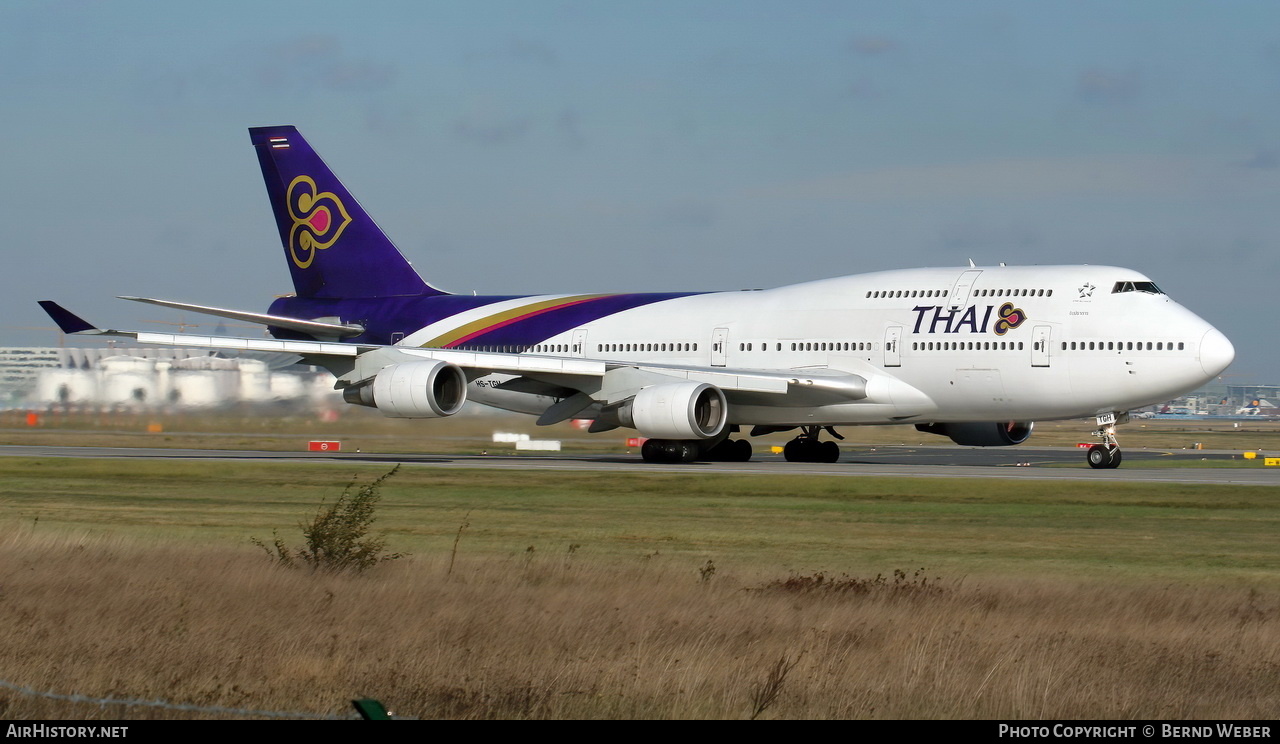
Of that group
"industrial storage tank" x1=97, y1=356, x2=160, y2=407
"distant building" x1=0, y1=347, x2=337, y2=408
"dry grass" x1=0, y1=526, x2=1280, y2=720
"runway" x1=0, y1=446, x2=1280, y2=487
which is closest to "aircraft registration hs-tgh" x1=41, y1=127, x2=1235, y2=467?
"runway" x1=0, y1=446, x2=1280, y2=487

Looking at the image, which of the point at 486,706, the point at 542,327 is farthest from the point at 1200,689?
the point at 542,327

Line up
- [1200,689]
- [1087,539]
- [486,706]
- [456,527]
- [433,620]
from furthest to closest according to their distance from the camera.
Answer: [456,527], [1087,539], [433,620], [1200,689], [486,706]

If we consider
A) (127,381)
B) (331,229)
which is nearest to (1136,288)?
(331,229)

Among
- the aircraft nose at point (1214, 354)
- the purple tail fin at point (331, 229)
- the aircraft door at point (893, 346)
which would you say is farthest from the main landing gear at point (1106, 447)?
the purple tail fin at point (331, 229)

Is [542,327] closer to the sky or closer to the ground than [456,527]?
closer to the sky

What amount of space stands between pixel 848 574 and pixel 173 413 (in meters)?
33.8

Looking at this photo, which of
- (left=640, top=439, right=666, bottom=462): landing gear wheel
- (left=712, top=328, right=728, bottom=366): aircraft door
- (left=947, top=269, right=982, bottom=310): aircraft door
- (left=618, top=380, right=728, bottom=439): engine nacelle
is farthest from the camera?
(left=712, top=328, right=728, bottom=366): aircraft door

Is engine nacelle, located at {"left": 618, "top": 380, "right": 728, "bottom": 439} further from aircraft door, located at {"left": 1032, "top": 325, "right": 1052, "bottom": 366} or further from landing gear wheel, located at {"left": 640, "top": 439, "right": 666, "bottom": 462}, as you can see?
aircraft door, located at {"left": 1032, "top": 325, "right": 1052, "bottom": 366}

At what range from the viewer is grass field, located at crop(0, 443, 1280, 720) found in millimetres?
9609

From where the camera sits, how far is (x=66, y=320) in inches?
1384

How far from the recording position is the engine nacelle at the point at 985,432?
38.3 meters

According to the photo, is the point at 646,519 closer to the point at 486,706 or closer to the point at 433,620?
the point at 433,620

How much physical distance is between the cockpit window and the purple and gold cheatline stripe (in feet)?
47.5
